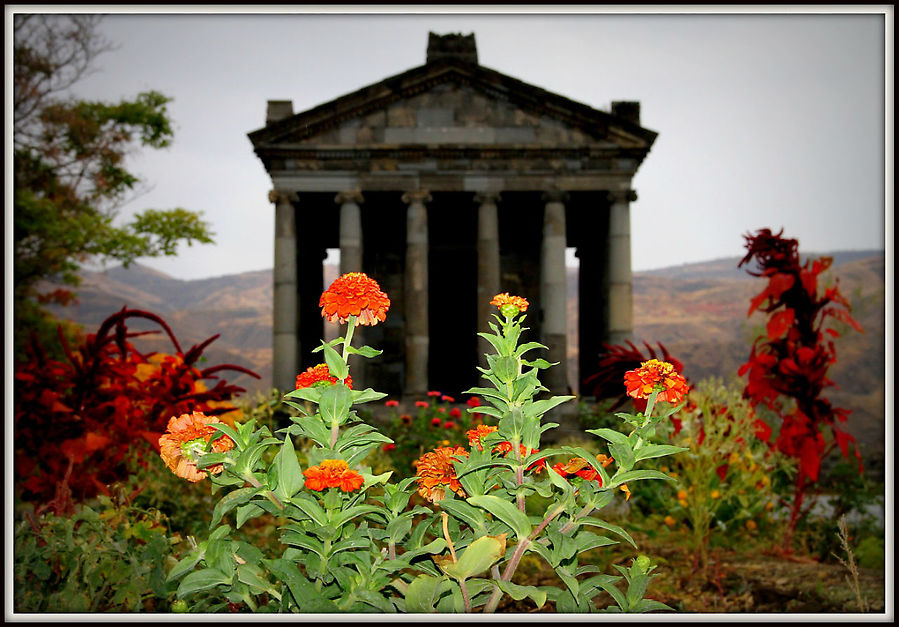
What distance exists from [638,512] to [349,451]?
5.98m

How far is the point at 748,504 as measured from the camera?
8109 millimetres

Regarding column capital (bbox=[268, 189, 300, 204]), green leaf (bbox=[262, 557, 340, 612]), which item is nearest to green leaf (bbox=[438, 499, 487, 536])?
green leaf (bbox=[262, 557, 340, 612])

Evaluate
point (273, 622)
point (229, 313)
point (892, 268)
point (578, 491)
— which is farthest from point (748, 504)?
point (229, 313)

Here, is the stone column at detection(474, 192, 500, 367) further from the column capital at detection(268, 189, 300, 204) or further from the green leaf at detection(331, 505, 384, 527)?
the green leaf at detection(331, 505, 384, 527)

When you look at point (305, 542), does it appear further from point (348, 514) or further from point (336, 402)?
point (336, 402)

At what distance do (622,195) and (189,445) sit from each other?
1960 cm

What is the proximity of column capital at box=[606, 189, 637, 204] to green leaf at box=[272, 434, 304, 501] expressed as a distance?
19389 millimetres

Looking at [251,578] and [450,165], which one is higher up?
[450,165]

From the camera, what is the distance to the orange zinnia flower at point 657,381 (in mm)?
3240

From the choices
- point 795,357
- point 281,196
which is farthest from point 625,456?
point 281,196

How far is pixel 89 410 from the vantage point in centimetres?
535

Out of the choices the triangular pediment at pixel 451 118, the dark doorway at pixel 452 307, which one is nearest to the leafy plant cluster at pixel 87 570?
the triangular pediment at pixel 451 118

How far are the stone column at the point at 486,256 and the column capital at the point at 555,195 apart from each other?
4.82 ft

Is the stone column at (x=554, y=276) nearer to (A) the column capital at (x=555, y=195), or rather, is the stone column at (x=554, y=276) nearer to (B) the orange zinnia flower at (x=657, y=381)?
(A) the column capital at (x=555, y=195)
